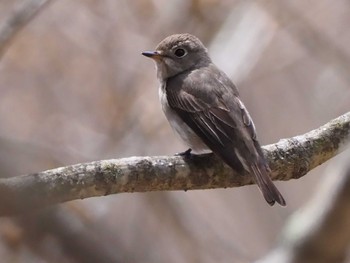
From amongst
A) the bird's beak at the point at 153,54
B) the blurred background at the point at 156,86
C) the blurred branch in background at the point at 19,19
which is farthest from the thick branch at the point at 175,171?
the blurred background at the point at 156,86

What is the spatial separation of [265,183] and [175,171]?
39cm

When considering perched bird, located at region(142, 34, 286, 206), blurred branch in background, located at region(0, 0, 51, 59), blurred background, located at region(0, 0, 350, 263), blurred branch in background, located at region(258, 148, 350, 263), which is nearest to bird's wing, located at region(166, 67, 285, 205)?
perched bird, located at region(142, 34, 286, 206)

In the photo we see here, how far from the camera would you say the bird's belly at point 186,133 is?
3.21 meters

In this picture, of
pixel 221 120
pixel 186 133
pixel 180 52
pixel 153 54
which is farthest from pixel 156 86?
pixel 221 120

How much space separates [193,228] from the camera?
5.31 m

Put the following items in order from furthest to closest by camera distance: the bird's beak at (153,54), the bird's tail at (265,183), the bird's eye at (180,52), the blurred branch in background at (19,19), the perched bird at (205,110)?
the bird's eye at (180,52) < the bird's beak at (153,54) < the blurred branch in background at (19,19) < the perched bird at (205,110) < the bird's tail at (265,183)

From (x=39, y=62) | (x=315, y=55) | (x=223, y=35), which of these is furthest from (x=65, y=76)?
(x=315, y=55)

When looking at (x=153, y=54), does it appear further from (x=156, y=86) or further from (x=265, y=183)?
(x=156, y=86)

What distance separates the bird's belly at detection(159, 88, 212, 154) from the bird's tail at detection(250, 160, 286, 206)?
424mm

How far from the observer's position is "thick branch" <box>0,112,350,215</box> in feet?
7.43

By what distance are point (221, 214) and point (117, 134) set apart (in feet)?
5.76

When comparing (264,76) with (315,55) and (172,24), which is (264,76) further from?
(172,24)

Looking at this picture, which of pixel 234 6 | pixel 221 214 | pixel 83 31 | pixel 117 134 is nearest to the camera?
pixel 117 134

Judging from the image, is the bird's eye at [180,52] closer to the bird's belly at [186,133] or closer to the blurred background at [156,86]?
the bird's belly at [186,133]
